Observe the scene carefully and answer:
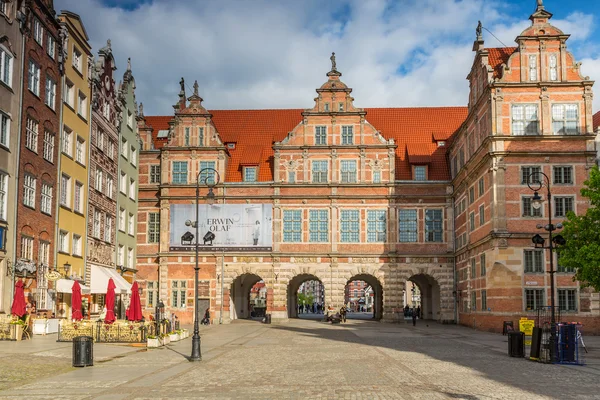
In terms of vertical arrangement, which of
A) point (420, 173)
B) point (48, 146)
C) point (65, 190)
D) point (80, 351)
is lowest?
point (80, 351)

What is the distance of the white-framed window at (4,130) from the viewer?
31125mm

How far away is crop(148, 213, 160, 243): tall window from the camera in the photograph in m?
55.2

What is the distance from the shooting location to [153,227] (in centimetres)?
5531

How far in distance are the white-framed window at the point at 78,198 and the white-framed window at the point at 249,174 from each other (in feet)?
53.0

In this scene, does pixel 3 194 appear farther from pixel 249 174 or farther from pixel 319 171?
pixel 319 171

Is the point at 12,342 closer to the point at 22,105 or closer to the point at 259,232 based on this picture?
the point at 22,105

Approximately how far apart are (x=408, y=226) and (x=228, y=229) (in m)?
13.6

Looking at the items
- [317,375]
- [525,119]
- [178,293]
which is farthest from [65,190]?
[525,119]

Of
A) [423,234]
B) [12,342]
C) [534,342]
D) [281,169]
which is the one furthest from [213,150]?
[534,342]

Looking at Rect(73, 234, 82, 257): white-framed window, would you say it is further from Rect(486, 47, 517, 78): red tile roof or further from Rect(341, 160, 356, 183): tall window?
Rect(486, 47, 517, 78): red tile roof

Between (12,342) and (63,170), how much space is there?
1254 cm

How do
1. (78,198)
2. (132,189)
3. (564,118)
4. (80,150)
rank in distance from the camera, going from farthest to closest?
(132,189) < (80,150) < (78,198) < (564,118)

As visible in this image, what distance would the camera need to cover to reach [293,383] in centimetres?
1708

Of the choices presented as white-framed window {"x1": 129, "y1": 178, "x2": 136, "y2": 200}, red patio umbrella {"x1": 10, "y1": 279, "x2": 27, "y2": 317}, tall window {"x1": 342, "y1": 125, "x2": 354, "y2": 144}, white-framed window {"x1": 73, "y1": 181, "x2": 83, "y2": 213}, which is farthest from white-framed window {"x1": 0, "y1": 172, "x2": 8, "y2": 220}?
tall window {"x1": 342, "y1": 125, "x2": 354, "y2": 144}
